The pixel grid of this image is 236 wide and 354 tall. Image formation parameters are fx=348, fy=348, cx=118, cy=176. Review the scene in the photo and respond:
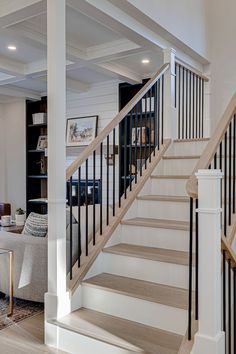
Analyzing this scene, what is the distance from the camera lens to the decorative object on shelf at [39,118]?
7.29 m

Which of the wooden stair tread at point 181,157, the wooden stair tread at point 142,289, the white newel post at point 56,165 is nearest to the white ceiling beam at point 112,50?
the wooden stair tread at point 181,157

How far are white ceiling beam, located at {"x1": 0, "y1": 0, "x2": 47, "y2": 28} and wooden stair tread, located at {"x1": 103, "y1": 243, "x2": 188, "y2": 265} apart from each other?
7.14 feet

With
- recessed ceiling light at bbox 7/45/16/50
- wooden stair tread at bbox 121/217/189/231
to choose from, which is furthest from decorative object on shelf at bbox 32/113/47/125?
wooden stair tread at bbox 121/217/189/231

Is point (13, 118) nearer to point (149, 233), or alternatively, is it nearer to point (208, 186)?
point (149, 233)

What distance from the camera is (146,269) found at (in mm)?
2814

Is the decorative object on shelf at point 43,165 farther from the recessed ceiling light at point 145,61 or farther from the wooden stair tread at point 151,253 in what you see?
the wooden stair tread at point 151,253

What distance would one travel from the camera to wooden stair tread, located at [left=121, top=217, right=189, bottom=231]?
10.0 feet

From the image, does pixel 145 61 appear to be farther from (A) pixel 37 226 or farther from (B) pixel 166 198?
(A) pixel 37 226

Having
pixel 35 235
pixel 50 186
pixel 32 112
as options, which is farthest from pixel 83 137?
pixel 50 186

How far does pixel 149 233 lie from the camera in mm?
3193

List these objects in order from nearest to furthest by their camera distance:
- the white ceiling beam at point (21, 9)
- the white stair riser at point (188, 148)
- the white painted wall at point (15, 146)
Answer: the white ceiling beam at point (21, 9) → the white stair riser at point (188, 148) → the white painted wall at point (15, 146)

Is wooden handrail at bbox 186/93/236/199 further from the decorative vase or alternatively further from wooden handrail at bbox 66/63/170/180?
the decorative vase

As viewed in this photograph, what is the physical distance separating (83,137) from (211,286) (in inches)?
201

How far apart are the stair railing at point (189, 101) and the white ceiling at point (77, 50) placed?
1.53 feet
